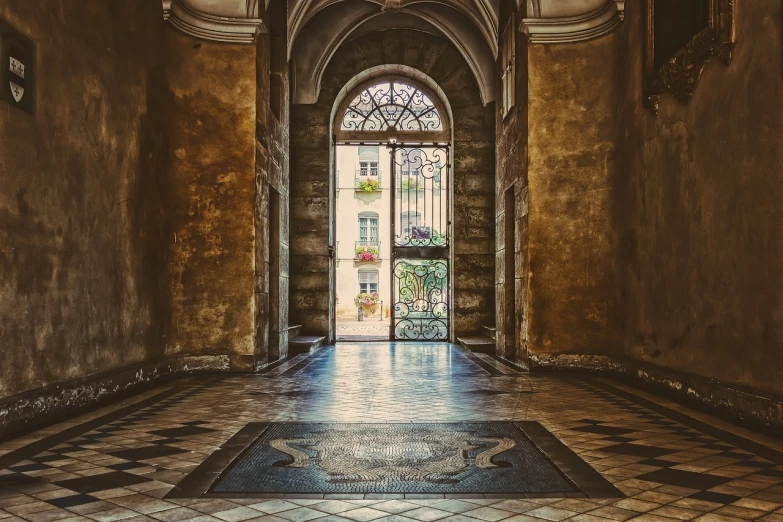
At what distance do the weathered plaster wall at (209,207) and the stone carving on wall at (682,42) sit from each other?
14.6ft

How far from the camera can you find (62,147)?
5.12 meters

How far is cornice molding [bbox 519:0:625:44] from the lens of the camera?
315 inches

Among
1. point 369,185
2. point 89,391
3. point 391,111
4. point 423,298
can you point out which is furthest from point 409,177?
point 89,391

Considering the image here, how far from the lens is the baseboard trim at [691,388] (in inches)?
175

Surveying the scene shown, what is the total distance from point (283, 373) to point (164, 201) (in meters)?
2.41

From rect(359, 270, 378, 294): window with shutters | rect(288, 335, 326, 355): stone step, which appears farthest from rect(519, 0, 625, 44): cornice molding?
rect(359, 270, 378, 294): window with shutters

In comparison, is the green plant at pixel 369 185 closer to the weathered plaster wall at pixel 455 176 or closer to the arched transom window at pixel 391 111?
the arched transom window at pixel 391 111

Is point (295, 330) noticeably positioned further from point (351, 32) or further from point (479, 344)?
point (351, 32)

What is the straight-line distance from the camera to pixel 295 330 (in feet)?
40.1

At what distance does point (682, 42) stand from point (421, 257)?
8314mm

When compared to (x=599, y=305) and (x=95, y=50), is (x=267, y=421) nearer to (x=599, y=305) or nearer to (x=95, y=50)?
(x=95, y=50)

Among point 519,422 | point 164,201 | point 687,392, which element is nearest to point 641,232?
point 687,392

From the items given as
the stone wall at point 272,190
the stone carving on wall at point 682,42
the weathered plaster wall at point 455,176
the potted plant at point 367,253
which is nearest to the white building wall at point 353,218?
the potted plant at point 367,253

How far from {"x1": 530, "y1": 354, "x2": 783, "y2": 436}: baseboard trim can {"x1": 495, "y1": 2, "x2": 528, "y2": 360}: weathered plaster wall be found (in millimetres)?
610
